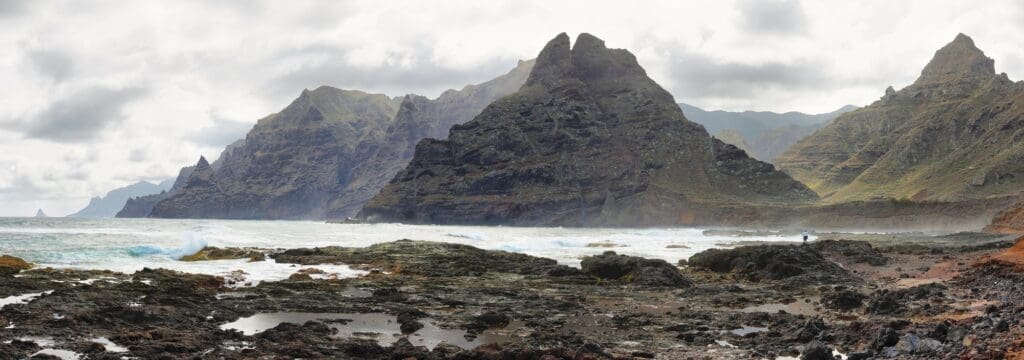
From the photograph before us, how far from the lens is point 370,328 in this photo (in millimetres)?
20250

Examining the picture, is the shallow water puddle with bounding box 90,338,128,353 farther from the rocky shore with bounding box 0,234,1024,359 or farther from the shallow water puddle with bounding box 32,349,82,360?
the shallow water puddle with bounding box 32,349,82,360

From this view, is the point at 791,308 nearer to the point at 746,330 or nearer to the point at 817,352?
the point at 746,330

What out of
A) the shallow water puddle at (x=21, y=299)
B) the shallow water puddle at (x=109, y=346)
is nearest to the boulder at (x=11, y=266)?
the shallow water puddle at (x=21, y=299)

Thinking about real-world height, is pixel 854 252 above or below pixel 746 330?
above

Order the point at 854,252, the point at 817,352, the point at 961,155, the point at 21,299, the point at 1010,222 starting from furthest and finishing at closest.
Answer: the point at 961,155
the point at 1010,222
the point at 854,252
the point at 21,299
the point at 817,352

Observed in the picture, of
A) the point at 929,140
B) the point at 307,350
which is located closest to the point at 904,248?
the point at 307,350

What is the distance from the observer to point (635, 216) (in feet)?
593

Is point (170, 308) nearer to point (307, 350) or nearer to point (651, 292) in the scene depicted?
point (307, 350)

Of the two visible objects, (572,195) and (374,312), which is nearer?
(374,312)

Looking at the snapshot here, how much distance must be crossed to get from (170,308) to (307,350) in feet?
23.3

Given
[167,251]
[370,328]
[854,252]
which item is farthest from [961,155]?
[370,328]

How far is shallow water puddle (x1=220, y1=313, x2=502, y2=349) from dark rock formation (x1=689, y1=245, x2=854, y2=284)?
2047 cm

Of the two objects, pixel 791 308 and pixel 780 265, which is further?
pixel 780 265

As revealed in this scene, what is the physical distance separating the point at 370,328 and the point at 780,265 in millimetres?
23545
